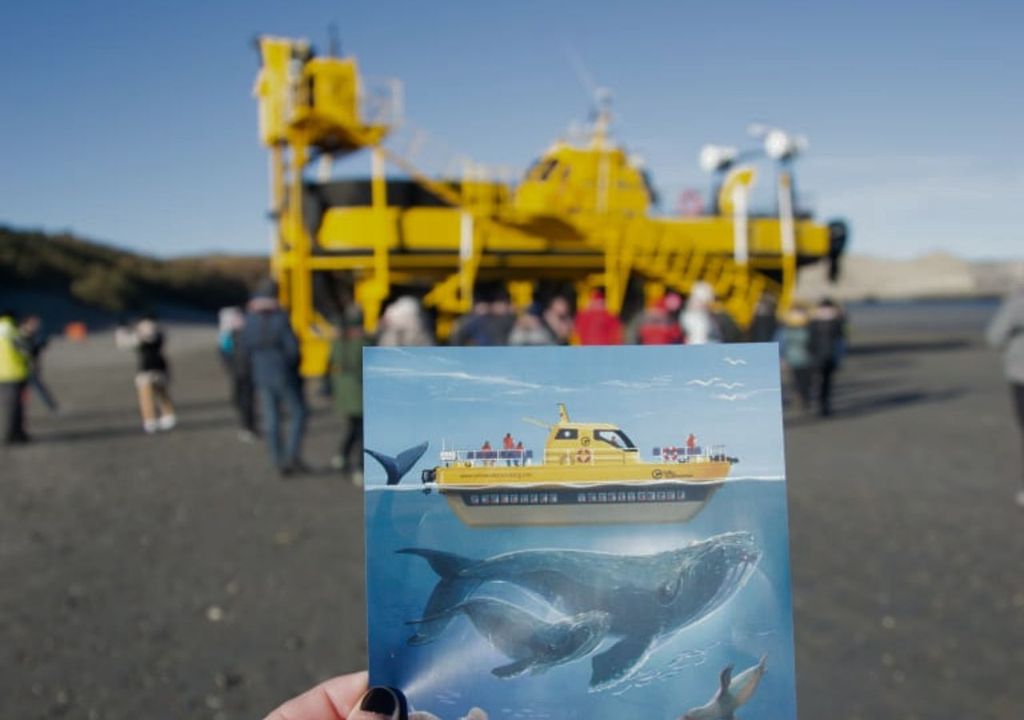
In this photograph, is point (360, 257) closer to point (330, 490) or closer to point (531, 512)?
point (330, 490)

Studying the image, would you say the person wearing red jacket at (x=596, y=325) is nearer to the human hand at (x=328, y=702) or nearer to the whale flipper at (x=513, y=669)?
the human hand at (x=328, y=702)

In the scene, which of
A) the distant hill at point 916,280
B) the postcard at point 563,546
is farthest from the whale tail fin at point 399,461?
the distant hill at point 916,280

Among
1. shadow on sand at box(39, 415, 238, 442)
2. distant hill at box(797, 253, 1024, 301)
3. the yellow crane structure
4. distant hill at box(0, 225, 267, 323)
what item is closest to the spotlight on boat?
the yellow crane structure

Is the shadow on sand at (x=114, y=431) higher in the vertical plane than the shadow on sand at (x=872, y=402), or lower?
lower

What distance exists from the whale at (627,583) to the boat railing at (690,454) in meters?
0.12

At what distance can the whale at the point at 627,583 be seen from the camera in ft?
4.42

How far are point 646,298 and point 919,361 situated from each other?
744 cm

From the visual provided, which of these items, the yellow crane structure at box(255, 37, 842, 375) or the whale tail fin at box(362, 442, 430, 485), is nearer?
the whale tail fin at box(362, 442, 430, 485)

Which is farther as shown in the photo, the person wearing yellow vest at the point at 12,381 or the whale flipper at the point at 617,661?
the person wearing yellow vest at the point at 12,381

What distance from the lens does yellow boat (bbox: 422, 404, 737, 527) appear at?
1342 mm

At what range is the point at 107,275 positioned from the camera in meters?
42.7

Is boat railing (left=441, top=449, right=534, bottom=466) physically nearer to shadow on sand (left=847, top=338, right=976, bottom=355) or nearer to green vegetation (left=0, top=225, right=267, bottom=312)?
shadow on sand (left=847, top=338, right=976, bottom=355)

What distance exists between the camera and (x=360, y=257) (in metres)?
15.7

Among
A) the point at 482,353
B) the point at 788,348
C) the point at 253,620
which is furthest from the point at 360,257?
the point at 482,353
